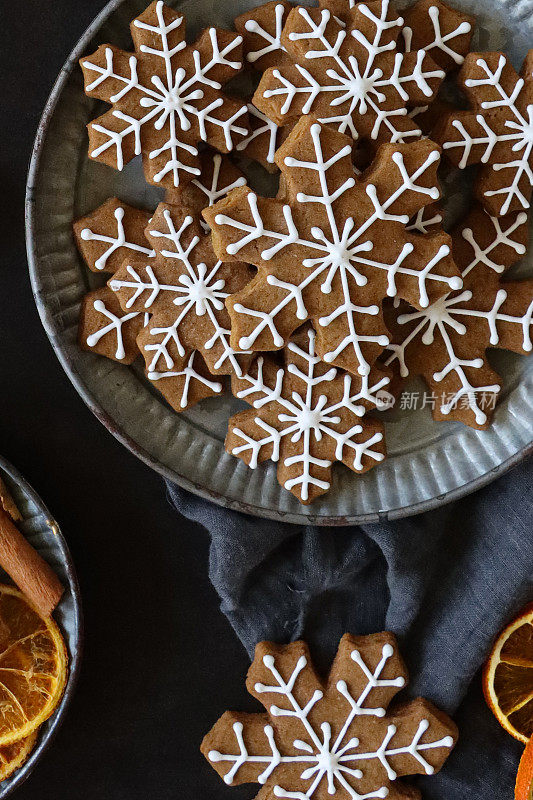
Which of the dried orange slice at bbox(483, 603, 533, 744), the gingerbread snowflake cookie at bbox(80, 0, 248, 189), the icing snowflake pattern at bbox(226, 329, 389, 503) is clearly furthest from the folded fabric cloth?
the gingerbread snowflake cookie at bbox(80, 0, 248, 189)

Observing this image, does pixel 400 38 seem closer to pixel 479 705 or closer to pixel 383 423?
pixel 383 423

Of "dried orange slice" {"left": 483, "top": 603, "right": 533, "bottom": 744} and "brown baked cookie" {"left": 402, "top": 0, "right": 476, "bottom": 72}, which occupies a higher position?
"brown baked cookie" {"left": 402, "top": 0, "right": 476, "bottom": 72}

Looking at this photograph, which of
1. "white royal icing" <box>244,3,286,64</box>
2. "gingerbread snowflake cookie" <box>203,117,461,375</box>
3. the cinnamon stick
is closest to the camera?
"gingerbread snowflake cookie" <box>203,117,461,375</box>

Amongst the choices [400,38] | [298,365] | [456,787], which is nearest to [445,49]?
[400,38]

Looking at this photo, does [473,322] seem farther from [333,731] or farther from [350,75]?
[333,731]

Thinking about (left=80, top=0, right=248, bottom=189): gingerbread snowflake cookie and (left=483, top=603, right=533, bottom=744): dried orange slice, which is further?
(left=483, top=603, right=533, bottom=744): dried orange slice

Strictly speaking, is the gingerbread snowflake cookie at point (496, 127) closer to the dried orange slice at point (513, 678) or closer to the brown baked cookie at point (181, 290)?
the brown baked cookie at point (181, 290)

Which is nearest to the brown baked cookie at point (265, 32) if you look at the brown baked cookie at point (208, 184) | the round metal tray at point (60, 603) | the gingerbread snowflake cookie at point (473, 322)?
the brown baked cookie at point (208, 184)

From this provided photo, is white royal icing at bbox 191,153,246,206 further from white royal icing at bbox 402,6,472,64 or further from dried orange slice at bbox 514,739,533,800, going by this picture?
dried orange slice at bbox 514,739,533,800
